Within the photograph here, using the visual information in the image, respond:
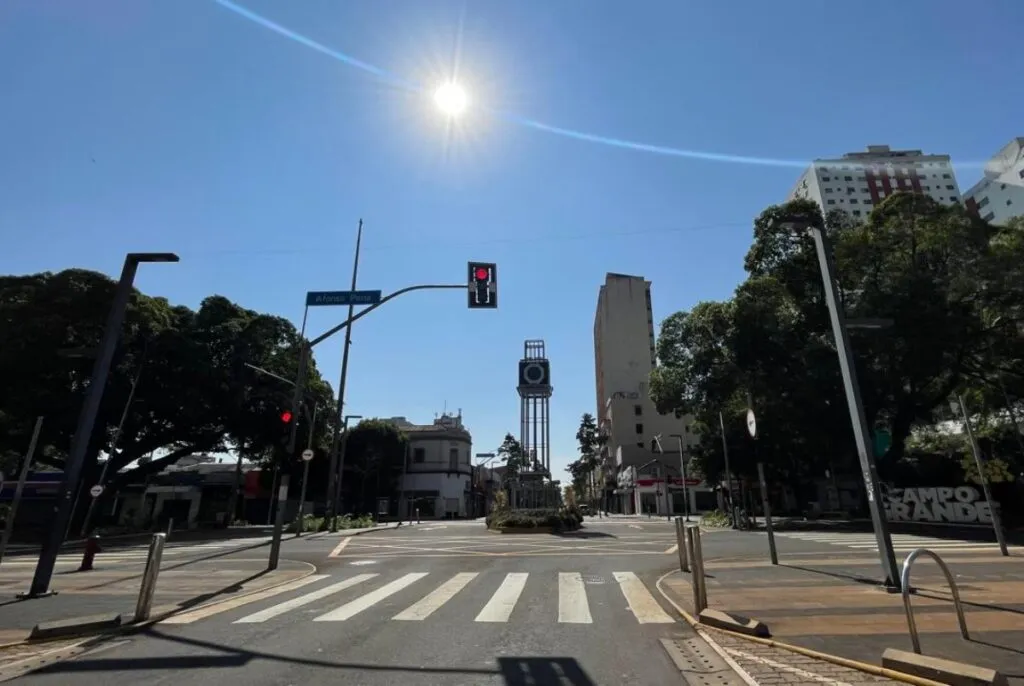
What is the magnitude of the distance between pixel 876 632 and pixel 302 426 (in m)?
37.6

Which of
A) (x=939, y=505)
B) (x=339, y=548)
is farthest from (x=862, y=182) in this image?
(x=339, y=548)

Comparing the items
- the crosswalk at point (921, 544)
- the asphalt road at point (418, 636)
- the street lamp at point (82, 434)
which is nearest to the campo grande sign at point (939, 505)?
the crosswalk at point (921, 544)

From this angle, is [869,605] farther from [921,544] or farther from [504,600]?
[921,544]

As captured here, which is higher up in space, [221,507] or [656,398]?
[656,398]

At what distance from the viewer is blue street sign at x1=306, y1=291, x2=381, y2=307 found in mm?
13420

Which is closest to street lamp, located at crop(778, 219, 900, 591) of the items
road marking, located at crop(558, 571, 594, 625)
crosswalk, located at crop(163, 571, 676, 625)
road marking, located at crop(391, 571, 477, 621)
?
crosswalk, located at crop(163, 571, 676, 625)

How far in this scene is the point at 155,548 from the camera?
314 inches

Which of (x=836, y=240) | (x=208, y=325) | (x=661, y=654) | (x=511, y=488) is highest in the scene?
(x=836, y=240)

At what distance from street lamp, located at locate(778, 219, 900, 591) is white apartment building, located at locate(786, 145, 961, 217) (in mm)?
68619

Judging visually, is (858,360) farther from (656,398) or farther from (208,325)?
(208,325)

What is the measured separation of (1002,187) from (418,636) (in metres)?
103

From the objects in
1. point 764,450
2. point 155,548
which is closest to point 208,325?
point 155,548

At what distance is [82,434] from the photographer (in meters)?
10.6

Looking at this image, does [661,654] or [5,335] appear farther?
[5,335]
